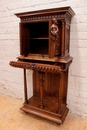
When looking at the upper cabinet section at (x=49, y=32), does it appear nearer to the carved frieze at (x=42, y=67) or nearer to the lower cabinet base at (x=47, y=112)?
the carved frieze at (x=42, y=67)

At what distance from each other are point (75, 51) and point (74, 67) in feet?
0.79

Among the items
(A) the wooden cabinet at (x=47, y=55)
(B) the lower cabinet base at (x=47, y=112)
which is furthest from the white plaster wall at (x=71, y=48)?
(B) the lower cabinet base at (x=47, y=112)

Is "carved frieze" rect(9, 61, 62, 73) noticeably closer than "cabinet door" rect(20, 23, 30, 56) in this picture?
Yes

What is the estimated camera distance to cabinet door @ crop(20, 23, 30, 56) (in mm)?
1707

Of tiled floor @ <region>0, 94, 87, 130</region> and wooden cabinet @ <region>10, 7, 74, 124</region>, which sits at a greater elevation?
wooden cabinet @ <region>10, 7, 74, 124</region>

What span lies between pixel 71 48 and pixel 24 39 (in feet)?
2.29

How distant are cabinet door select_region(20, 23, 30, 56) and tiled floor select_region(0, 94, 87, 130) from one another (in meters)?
1.00

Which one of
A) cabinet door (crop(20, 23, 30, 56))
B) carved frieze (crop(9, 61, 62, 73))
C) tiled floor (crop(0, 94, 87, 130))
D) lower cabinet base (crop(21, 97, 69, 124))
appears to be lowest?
tiled floor (crop(0, 94, 87, 130))

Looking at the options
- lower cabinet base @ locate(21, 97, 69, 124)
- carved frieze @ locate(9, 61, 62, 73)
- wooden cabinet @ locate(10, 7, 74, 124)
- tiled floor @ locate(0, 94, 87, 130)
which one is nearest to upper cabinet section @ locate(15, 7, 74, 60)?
wooden cabinet @ locate(10, 7, 74, 124)

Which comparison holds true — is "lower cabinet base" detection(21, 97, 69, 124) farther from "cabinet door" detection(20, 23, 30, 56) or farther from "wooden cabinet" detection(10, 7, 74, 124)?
"cabinet door" detection(20, 23, 30, 56)

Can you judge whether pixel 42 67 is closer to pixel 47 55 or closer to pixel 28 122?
pixel 47 55

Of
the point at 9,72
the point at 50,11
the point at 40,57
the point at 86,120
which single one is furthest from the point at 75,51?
the point at 9,72

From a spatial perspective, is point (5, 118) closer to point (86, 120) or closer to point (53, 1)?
point (86, 120)

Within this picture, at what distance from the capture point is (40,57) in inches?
65.8
